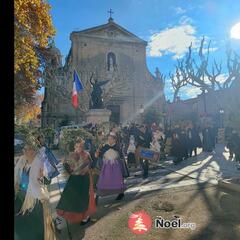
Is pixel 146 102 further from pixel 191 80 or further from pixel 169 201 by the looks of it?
pixel 169 201

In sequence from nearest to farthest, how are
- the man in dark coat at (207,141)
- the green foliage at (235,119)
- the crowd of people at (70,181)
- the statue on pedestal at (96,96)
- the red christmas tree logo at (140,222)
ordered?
the crowd of people at (70,181) < the red christmas tree logo at (140,222) < the green foliage at (235,119) < the statue on pedestal at (96,96) < the man in dark coat at (207,141)

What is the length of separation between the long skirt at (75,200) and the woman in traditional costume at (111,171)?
79 centimetres

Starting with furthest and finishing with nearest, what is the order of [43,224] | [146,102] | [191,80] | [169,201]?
[146,102] < [191,80] < [169,201] < [43,224]

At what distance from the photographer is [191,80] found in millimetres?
5922

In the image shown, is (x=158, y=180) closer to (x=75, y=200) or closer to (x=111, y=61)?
(x=111, y=61)

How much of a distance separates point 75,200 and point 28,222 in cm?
86

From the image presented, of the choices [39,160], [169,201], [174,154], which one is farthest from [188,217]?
[174,154]

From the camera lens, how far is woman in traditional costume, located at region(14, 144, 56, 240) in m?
3.23

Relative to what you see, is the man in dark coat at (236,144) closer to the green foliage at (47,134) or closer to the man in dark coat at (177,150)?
the man in dark coat at (177,150)

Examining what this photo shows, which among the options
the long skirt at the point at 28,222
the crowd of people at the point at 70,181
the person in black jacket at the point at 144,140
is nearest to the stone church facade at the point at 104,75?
the person in black jacket at the point at 144,140

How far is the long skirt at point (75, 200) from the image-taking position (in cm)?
398

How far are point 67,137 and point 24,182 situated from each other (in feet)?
6.30

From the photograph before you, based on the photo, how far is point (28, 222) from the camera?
326cm
